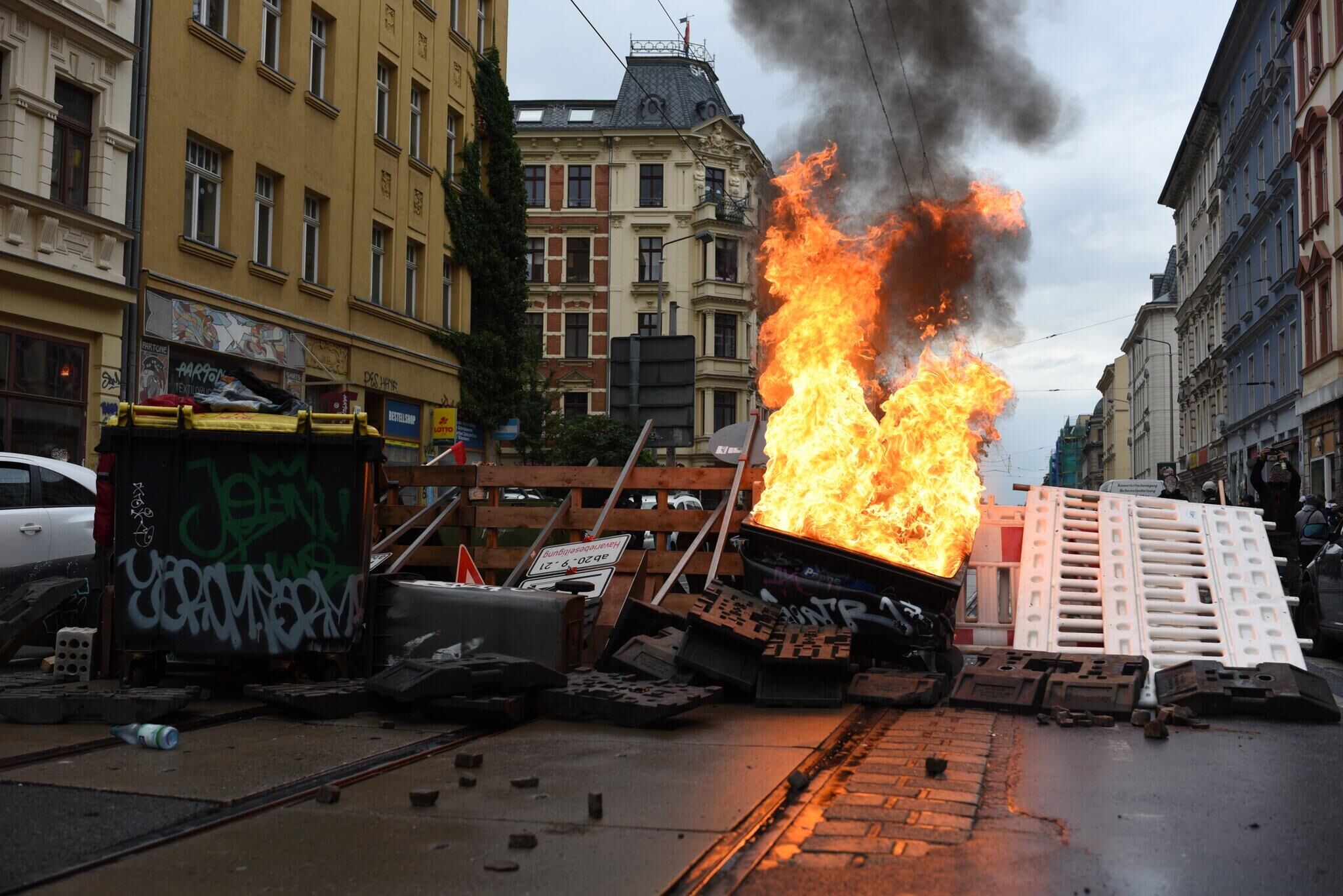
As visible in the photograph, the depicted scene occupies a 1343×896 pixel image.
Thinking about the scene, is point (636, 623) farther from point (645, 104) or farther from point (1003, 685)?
point (645, 104)

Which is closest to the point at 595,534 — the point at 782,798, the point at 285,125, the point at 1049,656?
the point at 1049,656

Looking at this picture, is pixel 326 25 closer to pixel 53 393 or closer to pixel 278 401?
pixel 53 393

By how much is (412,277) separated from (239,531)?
60.4 ft

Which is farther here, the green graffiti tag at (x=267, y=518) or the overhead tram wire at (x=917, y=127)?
the overhead tram wire at (x=917, y=127)

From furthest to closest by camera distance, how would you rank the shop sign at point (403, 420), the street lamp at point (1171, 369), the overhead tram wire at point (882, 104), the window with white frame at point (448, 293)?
the street lamp at point (1171, 369) → the window with white frame at point (448, 293) → the shop sign at point (403, 420) → the overhead tram wire at point (882, 104)

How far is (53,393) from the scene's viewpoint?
52.4 feet

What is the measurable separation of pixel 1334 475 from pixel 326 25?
80.5ft

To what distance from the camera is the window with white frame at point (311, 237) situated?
2153 centimetres

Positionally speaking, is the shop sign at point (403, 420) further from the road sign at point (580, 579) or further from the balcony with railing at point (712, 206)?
the balcony with railing at point (712, 206)

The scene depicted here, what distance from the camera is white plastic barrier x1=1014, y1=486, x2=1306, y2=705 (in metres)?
9.63

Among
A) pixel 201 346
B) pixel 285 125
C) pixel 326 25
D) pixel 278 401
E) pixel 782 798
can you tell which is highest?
pixel 326 25

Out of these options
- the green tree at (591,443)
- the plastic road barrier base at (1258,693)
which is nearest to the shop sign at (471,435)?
the green tree at (591,443)

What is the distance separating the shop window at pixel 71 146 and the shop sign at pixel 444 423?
10108 millimetres

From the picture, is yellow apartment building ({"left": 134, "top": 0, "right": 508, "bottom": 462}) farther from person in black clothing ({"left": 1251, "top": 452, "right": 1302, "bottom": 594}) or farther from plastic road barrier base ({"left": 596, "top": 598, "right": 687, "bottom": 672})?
person in black clothing ({"left": 1251, "top": 452, "right": 1302, "bottom": 594})
